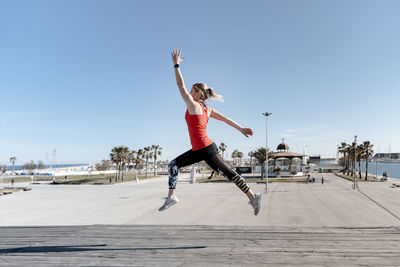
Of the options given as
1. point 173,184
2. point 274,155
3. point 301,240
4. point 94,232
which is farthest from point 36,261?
point 274,155

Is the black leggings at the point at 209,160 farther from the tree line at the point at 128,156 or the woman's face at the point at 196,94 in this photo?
the tree line at the point at 128,156

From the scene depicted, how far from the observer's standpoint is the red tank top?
4613 millimetres

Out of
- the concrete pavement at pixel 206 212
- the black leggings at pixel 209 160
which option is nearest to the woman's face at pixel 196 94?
the black leggings at pixel 209 160

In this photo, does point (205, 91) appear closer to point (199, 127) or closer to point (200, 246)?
point (199, 127)

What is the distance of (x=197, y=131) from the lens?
4648 mm

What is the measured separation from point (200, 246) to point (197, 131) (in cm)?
263

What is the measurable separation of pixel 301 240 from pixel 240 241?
1.37 m

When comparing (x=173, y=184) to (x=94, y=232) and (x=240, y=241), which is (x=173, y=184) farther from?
(x=94, y=232)

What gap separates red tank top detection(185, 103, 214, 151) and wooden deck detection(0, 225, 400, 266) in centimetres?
205

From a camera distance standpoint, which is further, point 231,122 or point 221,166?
point 231,122

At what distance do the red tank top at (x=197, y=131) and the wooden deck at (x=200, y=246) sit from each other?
6.72 feet

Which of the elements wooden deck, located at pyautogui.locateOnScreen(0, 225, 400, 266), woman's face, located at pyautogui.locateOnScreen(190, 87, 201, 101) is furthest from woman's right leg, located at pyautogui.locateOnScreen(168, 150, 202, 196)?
wooden deck, located at pyautogui.locateOnScreen(0, 225, 400, 266)

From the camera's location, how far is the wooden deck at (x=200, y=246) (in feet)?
15.6

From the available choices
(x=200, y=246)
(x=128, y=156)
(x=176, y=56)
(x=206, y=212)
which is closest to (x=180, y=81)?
(x=176, y=56)
